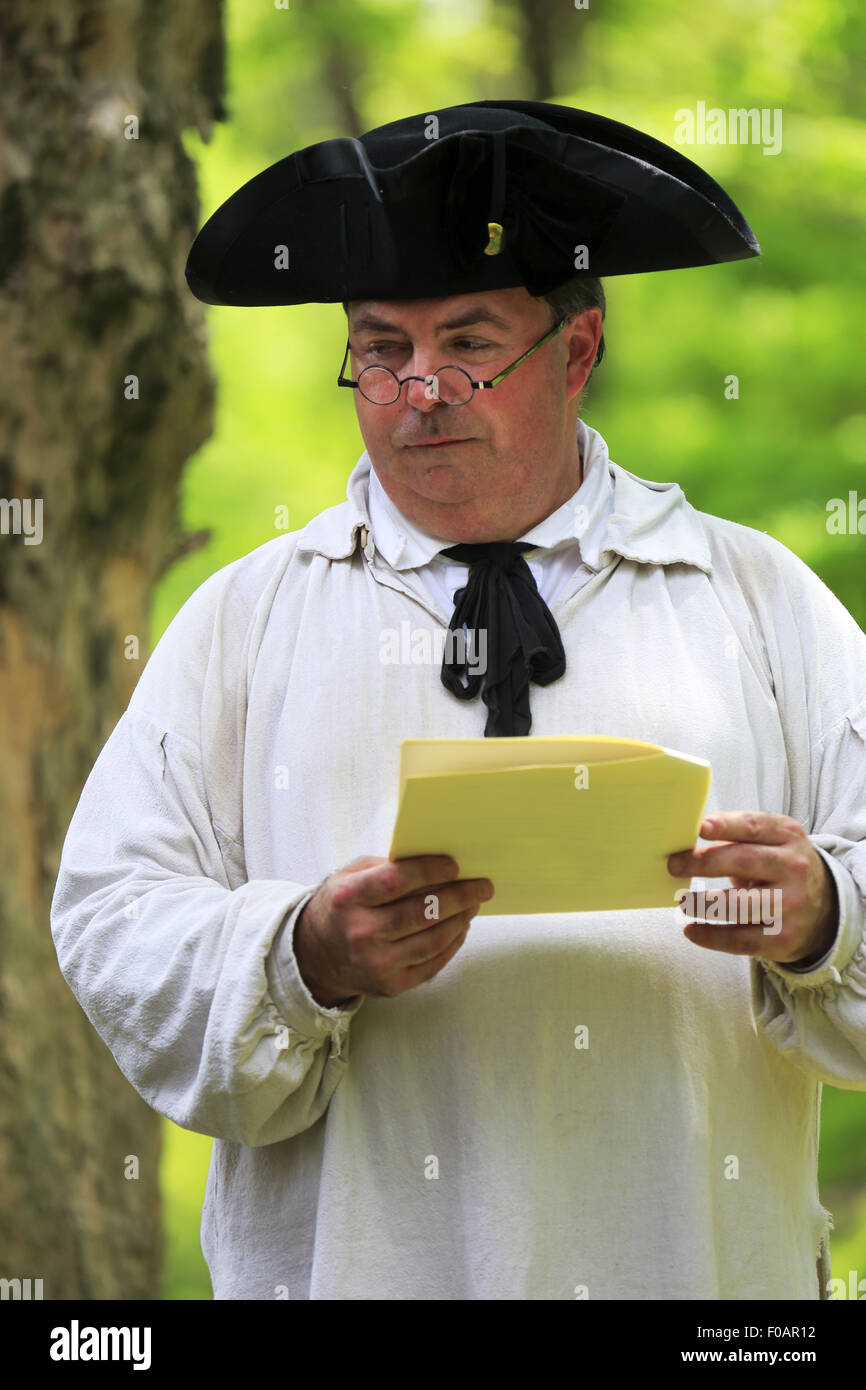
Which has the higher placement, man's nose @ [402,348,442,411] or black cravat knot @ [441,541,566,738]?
man's nose @ [402,348,442,411]

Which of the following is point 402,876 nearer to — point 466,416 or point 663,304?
point 466,416

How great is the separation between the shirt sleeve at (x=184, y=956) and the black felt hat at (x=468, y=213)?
0.75 m

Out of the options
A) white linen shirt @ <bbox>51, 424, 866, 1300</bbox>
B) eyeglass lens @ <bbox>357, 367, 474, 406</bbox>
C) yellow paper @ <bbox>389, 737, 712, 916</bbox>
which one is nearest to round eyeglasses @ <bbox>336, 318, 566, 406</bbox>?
eyeglass lens @ <bbox>357, 367, 474, 406</bbox>

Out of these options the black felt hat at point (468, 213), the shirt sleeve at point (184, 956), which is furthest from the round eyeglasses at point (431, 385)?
the shirt sleeve at point (184, 956)

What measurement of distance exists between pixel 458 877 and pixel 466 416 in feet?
2.57

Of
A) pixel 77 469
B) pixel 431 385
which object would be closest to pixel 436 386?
pixel 431 385

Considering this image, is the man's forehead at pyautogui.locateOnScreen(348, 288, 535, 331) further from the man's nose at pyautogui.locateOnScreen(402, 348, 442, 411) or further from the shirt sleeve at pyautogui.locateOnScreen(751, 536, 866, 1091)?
the shirt sleeve at pyautogui.locateOnScreen(751, 536, 866, 1091)

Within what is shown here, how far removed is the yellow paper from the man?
2.8 inches

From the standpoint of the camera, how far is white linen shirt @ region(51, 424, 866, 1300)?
87.7 inches

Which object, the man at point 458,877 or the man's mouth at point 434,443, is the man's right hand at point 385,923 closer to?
the man at point 458,877

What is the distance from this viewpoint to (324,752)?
240cm

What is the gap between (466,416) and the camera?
243cm

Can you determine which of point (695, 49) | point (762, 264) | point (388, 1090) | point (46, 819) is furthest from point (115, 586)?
point (695, 49)
